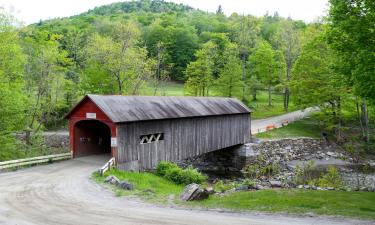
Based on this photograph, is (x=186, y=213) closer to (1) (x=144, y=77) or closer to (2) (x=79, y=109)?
(2) (x=79, y=109)

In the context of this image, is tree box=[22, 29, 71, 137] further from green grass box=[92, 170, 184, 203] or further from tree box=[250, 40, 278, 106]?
tree box=[250, 40, 278, 106]

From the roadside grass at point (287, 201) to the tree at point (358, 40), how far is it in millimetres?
3625

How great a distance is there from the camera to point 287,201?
11.6 meters

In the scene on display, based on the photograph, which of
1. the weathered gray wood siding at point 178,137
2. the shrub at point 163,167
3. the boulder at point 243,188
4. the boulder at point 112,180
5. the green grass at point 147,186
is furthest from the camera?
the shrub at point 163,167

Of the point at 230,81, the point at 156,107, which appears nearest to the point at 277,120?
the point at 230,81

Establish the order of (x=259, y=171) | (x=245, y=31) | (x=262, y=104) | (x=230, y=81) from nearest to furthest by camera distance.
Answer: (x=259, y=171), (x=230, y=81), (x=262, y=104), (x=245, y=31)

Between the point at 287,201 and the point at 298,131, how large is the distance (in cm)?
2623

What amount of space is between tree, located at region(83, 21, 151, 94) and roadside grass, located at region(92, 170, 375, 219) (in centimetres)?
2335

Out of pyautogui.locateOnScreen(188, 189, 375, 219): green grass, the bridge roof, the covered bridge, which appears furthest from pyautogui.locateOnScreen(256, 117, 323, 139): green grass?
pyautogui.locateOnScreen(188, 189, 375, 219): green grass

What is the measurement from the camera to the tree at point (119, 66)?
36.1 m

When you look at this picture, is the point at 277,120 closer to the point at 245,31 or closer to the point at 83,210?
the point at 245,31

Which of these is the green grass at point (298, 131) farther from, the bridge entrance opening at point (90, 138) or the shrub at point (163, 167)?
the bridge entrance opening at point (90, 138)

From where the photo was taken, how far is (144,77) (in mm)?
38375

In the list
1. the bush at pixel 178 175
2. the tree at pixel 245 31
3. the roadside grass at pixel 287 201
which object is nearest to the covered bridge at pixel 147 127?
the bush at pixel 178 175
